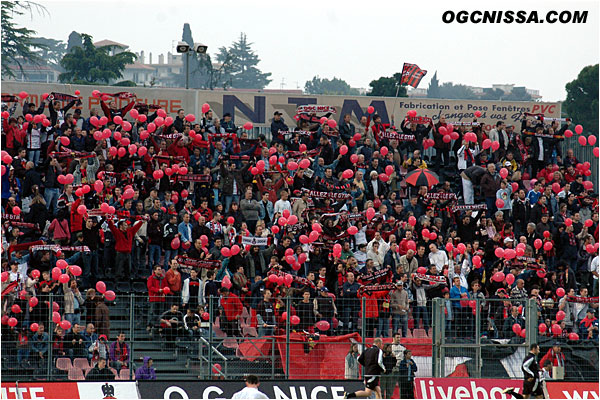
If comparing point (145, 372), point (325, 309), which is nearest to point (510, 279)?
point (325, 309)

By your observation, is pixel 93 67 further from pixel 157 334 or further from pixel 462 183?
pixel 157 334

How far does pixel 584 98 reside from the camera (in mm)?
53531

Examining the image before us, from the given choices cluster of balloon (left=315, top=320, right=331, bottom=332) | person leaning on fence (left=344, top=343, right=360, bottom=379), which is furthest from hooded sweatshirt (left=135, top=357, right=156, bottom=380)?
person leaning on fence (left=344, top=343, right=360, bottom=379)

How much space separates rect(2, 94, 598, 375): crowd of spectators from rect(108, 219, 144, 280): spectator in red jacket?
33mm

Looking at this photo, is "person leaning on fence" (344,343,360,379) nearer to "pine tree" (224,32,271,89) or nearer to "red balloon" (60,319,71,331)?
"red balloon" (60,319,71,331)

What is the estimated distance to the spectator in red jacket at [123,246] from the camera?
21.8 meters

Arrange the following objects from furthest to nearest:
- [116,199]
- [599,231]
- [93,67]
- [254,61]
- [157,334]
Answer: [254,61] < [93,67] < [599,231] < [116,199] < [157,334]

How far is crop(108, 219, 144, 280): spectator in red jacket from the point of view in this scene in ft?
71.4

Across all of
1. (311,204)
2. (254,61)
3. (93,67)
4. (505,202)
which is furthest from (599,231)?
(254,61)

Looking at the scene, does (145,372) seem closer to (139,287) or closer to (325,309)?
(325,309)

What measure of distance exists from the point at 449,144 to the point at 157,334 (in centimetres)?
1076

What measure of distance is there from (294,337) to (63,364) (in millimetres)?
3969

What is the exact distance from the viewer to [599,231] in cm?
2445

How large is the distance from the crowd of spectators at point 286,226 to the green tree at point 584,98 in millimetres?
26124
